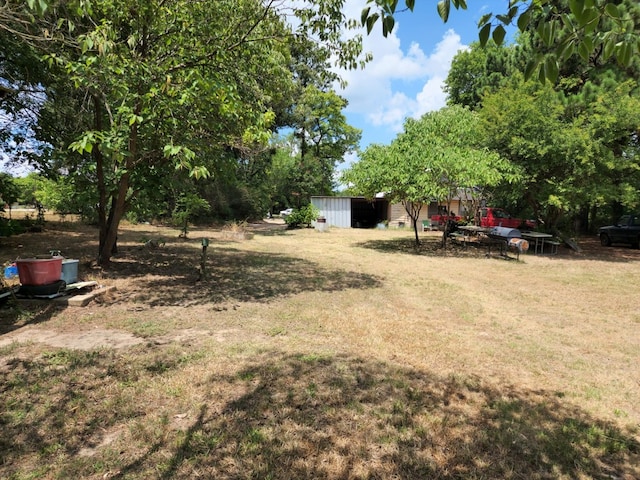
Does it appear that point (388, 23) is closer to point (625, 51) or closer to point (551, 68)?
point (551, 68)

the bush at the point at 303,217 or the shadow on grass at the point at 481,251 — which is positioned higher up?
the bush at the point at 303,217

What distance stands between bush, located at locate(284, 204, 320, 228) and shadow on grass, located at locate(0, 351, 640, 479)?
70.3ft

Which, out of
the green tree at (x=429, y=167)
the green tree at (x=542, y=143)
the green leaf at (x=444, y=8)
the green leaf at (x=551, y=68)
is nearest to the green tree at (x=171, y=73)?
the green leaf at (x=444, y=8)

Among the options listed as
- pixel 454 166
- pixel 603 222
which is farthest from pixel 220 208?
pixel 603 222

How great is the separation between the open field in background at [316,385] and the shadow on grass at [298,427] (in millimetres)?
13

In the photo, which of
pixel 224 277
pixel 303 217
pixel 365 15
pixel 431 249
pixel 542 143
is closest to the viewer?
pixel 365 15

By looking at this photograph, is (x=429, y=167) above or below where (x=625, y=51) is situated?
above

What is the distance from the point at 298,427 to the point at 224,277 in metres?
5.81

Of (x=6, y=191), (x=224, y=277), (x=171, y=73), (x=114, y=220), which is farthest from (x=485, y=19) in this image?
(x=6, y=191)

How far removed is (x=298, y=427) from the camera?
2.69 meters

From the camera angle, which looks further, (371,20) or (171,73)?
(171,73)

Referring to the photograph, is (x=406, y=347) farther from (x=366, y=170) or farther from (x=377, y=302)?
(x=366, y=170)

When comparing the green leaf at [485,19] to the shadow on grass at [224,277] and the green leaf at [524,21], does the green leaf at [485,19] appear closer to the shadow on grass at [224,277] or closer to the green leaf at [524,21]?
the green leaf at [524,21]

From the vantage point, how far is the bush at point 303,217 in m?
24.9
